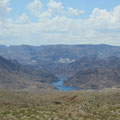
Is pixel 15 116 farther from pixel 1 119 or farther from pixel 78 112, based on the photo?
pixel 78 112

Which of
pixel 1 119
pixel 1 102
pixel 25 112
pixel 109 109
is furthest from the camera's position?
pixel 1 102

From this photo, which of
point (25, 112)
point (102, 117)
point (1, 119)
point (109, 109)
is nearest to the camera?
point (1, 119)

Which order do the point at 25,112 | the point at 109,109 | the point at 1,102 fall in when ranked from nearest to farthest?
the point at 25,112
the point at 109,109
the point at 1,102

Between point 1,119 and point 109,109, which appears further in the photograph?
point 109,109

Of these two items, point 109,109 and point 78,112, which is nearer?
point 78,112

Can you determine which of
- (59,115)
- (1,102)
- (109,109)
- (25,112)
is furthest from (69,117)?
(1,102)

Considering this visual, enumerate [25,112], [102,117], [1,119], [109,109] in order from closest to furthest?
1. [1,119]
2. [102,117]
3. [25,112]
4. [109,109]

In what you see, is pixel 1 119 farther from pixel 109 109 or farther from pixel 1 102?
pixel 1 102

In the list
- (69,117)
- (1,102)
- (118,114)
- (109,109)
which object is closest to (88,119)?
(69,117)

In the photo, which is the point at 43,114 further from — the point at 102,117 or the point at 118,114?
the point at 118,114
